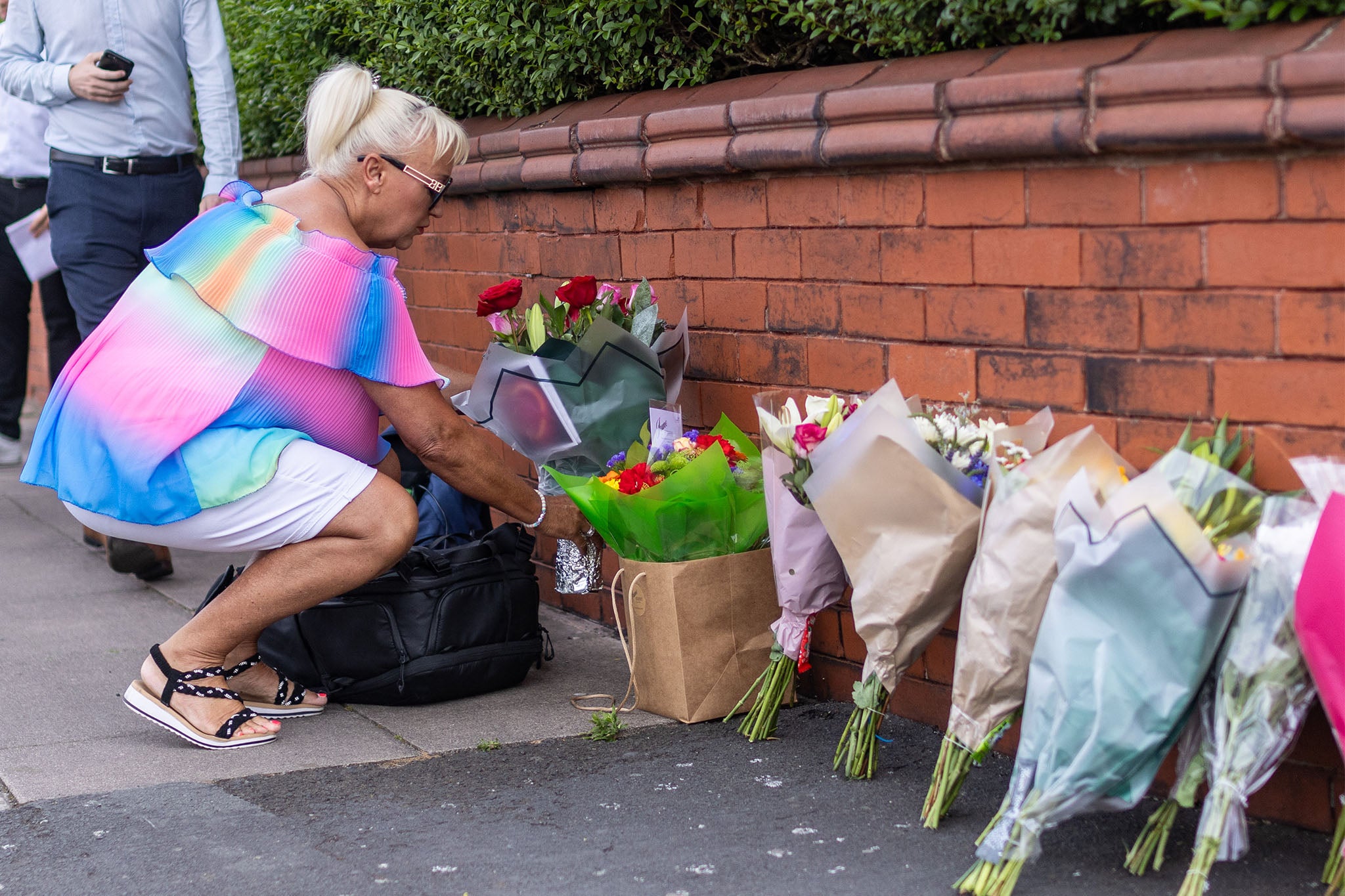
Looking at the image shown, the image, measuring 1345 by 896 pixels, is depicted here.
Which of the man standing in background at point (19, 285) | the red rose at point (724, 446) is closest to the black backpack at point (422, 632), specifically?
the red rose at point (724, 446)

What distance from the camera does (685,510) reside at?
128 inches

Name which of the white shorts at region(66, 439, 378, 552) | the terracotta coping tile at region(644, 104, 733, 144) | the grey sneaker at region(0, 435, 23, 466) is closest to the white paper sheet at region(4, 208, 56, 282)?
the grey sneaker at region(0, 435, 23, 466)

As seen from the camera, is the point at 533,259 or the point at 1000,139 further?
the point at 533,259

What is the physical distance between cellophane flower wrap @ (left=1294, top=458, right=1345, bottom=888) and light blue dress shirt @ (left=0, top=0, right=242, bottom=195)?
3676mm

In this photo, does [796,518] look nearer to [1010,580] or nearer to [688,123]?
[1010,580]

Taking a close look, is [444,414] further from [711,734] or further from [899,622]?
[899,622]

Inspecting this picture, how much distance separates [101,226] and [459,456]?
2025mm

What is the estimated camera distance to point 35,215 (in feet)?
18.3

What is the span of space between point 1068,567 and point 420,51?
10.6 ft

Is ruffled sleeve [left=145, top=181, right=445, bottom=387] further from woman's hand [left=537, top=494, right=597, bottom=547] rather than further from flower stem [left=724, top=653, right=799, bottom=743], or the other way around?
flower stem [left=724, top=653, right=799, bottom=743]

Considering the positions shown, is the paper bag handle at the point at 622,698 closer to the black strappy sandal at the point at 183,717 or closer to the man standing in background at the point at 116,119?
the black strappy sandal at the point at 183,717

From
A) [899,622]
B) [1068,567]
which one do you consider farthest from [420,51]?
[1068,567]

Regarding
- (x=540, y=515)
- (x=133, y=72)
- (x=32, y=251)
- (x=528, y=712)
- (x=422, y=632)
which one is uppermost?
(x=133, y=72)

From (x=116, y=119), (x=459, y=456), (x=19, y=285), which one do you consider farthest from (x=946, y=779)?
(x=19, y=285)
